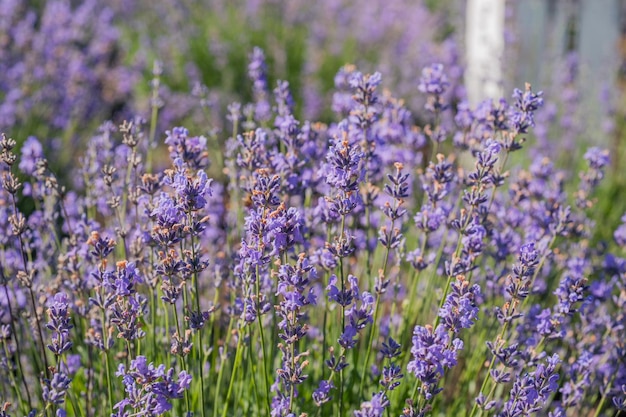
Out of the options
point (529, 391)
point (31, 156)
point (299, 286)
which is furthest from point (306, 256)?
point (31, 156)

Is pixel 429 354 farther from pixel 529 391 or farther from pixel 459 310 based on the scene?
pixel 529 391

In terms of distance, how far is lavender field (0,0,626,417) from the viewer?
175cm

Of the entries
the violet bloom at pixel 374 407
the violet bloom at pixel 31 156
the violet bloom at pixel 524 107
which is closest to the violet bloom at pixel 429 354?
the violet bloom at pixel 374 407

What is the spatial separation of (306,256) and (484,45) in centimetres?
416

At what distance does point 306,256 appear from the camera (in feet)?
6.91

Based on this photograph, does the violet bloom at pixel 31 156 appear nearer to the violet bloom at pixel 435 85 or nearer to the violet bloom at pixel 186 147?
the violet bloom at pixel 186 147

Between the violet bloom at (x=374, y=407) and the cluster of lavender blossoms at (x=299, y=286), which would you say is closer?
the violet bloom at (x=374, y=407)

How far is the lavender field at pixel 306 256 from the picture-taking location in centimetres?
175

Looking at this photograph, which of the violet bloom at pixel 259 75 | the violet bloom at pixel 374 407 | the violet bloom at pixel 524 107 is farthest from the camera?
the violet bloom at pixel 259 75

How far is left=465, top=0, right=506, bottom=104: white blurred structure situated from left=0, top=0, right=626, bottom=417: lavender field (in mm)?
153

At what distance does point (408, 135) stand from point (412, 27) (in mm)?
4500

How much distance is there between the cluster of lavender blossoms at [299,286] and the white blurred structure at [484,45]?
8.39ft

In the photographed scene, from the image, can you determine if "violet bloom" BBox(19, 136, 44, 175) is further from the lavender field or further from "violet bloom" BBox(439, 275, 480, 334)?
"violet bloom" BBox(439, 275, 480, 334)

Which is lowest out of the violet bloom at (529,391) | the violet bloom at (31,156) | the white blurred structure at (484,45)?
the violet bloom at (529,391)
